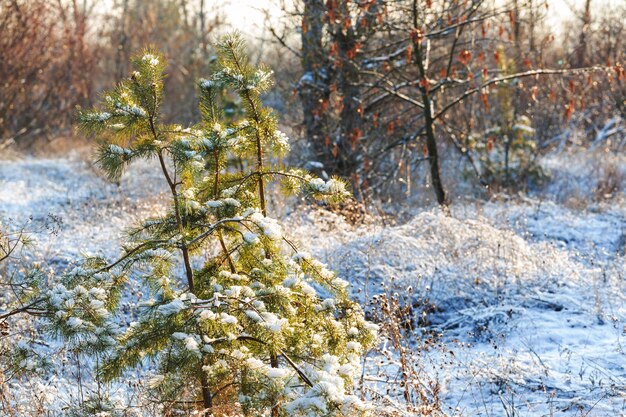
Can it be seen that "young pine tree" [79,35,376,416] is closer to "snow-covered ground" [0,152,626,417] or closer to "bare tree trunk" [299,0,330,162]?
"snow-covered ground" [0,152,626,417]

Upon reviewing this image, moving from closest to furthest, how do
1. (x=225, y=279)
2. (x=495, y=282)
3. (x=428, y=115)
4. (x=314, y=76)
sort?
(x=225, y=279), (x=495, y=282), (x=428, y=115), (x=314, y=76)

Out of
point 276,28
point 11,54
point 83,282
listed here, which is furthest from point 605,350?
point 11,54

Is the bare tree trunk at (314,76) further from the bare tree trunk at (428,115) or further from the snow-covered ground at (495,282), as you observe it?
the snow-covered ground at (495,282)

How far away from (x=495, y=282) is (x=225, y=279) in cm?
356

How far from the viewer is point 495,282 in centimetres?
595

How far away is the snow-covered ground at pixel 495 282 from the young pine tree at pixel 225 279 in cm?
52

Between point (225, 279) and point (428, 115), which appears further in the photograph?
point (428, 115)

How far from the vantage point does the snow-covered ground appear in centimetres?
415

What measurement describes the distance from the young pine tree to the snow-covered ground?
52 centimetres

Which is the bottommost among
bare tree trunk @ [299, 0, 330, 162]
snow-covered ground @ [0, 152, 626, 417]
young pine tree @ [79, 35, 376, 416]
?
snow-covered ground @ [0, 152, 626, 417]

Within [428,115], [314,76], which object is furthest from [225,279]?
[314,76]

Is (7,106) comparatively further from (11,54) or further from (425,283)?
(425,283)

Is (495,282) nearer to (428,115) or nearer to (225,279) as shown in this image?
(428,115)

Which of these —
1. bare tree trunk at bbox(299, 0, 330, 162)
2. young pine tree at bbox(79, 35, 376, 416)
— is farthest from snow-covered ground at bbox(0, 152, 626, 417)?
bare tree trunk at bbox(299, 0, 330, 162)
